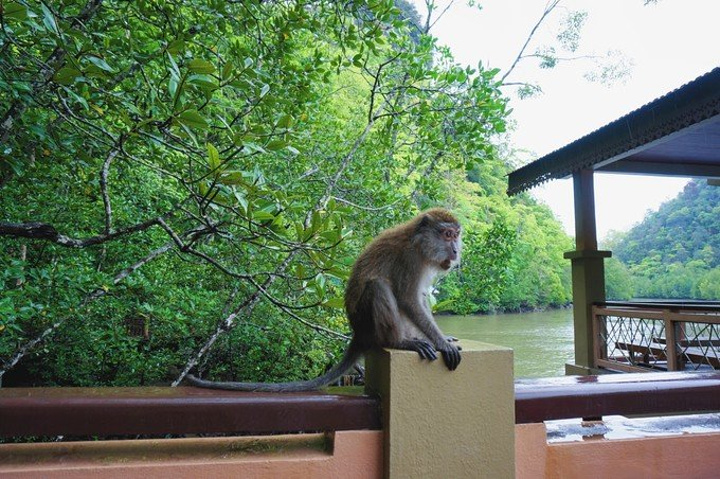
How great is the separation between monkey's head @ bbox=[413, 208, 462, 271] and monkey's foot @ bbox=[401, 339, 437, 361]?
73cm

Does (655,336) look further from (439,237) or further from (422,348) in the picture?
(422,348)

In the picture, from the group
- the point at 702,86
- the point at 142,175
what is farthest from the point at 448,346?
the point at 702,86

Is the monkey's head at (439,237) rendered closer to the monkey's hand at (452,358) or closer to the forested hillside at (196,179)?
the forested hillside at (196,179)

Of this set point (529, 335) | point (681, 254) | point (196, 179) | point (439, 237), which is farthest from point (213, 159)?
point (681, 254)

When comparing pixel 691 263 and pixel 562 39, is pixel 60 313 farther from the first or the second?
pixel 691 263

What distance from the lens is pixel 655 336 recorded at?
6.41 m

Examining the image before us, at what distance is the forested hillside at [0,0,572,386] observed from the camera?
2.14 meters

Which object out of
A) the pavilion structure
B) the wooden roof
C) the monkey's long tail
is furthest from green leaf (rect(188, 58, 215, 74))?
the pavilion structure

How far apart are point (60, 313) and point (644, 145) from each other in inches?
219

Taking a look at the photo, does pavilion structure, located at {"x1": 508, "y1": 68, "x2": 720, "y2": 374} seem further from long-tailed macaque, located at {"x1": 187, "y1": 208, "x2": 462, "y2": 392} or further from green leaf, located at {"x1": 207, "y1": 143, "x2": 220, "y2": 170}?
green leaf, located at {"x1": 207, "y1": 143, "x2": 220, "y2": 170}

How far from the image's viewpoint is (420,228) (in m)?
2.78

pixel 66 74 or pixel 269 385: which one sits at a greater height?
pixel 66 74

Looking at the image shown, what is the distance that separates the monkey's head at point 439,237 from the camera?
271 cm

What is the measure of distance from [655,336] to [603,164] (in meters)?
2.30
